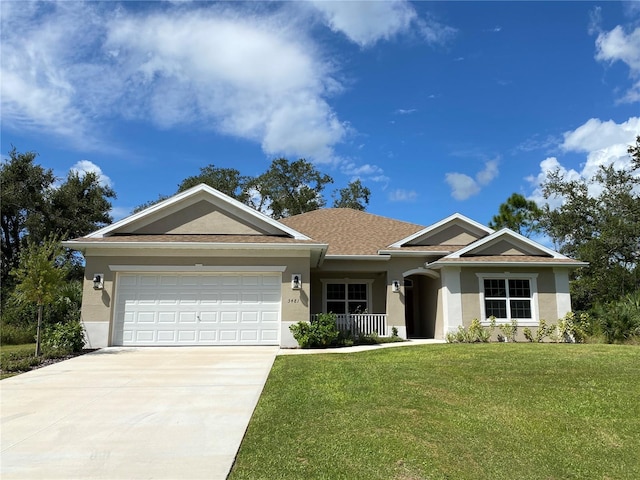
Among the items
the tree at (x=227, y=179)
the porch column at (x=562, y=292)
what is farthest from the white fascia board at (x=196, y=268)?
the tree at (x=227, y=179)

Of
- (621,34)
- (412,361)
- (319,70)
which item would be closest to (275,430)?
(412,361)

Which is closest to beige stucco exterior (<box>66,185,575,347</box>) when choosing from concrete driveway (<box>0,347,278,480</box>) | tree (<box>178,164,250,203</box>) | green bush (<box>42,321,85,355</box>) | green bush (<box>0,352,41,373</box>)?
green bush (<box>42,321,85,355</box>)

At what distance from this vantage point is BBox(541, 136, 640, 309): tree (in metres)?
26.6

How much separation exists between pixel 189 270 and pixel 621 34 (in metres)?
18.0

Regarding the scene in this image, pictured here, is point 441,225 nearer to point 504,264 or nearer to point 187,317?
point 504,264

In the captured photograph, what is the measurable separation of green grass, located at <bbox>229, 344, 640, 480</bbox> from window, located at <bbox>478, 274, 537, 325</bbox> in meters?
6.27

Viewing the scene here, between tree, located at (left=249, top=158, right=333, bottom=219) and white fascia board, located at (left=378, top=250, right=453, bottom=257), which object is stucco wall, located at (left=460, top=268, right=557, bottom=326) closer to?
white fascia board, located at (left=378, top=250, right=453, bottom=257)

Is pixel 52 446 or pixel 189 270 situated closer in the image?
pixel 52 446

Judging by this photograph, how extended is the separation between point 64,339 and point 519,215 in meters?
30.3

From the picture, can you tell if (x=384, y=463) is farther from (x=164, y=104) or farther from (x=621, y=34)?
(x=621, y=34)

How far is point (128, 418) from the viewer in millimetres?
6566

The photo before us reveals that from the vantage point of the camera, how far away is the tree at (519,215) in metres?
32.2

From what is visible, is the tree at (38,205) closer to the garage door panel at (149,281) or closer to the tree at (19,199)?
the tree at (19,199)

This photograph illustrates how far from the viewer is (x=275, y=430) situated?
5.77 m
